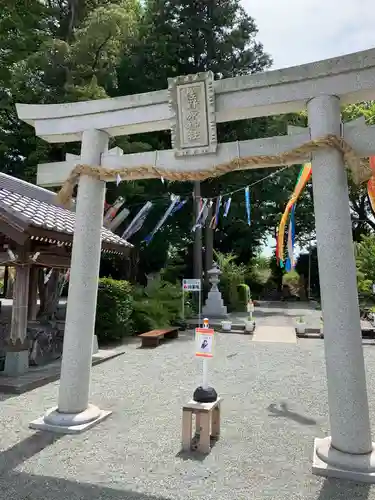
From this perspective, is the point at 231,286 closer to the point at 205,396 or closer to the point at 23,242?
the point at 23,242

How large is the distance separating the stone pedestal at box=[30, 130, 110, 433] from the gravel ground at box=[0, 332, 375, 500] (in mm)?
243

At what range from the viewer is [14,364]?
23.2 feet

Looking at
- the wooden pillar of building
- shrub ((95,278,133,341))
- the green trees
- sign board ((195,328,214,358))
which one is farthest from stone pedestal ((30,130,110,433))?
the green trees

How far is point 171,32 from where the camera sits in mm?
21594

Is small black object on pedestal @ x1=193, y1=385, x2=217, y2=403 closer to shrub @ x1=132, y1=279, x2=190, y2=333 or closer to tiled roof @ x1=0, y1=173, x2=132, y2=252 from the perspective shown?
tiled roof @ x1=0, y1=173, x2=132, y2=252

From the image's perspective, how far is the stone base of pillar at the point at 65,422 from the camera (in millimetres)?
4391

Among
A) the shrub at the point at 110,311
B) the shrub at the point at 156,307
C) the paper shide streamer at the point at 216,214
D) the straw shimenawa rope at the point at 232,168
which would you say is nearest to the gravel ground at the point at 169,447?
the straw shimenawa rope at the point at 232,168

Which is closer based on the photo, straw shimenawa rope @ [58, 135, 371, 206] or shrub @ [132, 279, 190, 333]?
straw shimenawa rope @ [58, 135, 371, 206]

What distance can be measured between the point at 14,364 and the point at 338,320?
581 centimetres

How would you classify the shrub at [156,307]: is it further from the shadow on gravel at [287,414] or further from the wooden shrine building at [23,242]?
the shadow on gravel at [287,414]

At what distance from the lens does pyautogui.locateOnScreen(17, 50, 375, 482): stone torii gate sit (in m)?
3.62

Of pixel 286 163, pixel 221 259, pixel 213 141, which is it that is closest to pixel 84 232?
pixel 213 141

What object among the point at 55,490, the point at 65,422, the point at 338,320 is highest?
the point at 338,320

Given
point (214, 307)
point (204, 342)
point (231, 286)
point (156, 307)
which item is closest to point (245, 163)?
point (204, 342)
